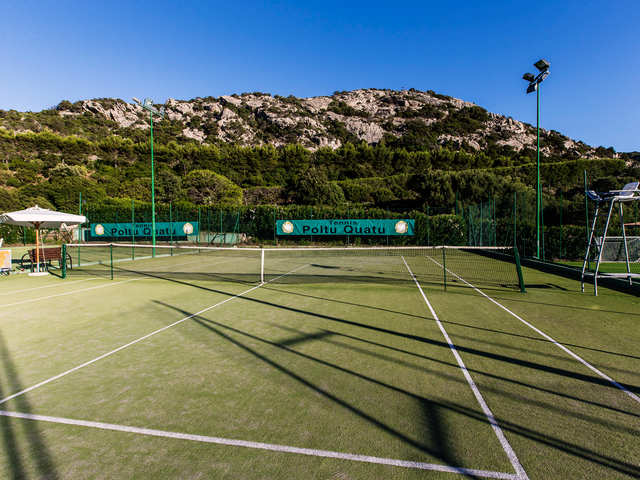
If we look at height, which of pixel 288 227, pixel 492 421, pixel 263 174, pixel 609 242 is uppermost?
pixel 263 174

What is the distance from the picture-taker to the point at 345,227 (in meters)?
25.9

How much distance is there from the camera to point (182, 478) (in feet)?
7.85

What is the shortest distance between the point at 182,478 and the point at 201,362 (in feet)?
7.28

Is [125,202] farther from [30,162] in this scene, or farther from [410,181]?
[410,181]

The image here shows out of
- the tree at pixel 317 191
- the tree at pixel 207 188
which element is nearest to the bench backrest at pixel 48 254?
the tree at pixel 317 191

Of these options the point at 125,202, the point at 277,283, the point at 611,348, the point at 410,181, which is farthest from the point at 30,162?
the point at 611,348

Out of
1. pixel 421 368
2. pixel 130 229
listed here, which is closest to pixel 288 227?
pixel 130 229

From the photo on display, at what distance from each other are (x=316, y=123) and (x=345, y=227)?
95358mm

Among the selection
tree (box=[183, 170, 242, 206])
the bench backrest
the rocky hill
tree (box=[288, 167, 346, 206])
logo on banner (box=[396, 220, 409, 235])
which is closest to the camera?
the bench backrest

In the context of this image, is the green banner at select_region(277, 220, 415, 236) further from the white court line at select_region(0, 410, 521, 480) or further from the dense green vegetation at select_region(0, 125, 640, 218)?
the white court line at select_region(0, 410, 521, 480)

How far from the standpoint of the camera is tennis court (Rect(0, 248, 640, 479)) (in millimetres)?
2582

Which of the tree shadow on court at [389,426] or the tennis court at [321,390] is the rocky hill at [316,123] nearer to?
the tennis court at [321,390]

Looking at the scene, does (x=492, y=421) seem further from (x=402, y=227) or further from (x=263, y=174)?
(x=263, y=174)

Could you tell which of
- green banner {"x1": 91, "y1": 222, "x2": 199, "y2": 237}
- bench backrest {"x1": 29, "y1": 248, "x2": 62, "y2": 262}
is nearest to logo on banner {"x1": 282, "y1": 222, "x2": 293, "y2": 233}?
green banner {"x1": 91, "y1": 222, "x2": 199, "y2": 237}
